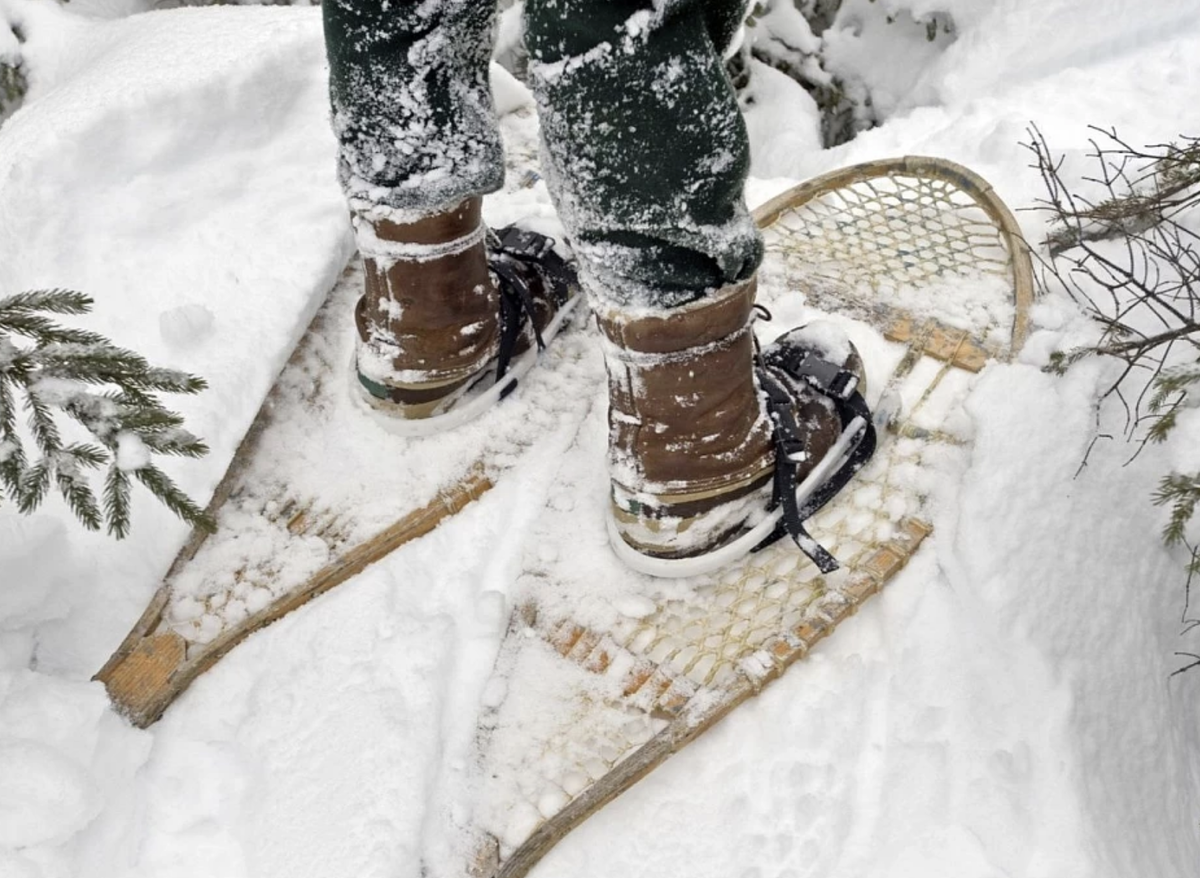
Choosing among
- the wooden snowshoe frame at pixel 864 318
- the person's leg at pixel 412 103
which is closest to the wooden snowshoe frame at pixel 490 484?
the wooden snowshoe frame at pixel 864 318

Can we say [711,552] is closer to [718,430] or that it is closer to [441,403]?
[718,430]

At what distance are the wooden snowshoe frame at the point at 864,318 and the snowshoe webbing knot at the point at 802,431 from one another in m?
0.08

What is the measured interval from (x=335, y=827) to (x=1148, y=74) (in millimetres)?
2384

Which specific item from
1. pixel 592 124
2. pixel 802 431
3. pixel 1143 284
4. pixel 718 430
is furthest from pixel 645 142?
pixel 1143 284

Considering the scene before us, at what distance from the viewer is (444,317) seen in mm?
1546

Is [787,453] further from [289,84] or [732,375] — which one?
[289,84]

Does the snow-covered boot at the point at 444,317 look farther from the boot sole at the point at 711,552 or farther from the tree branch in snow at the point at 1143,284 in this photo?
the tree branch in snow at the point at 1143,284

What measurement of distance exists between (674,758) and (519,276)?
2.91 feet

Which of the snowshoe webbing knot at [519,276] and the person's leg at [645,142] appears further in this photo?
the snowshoe webbing knot at [519,276]

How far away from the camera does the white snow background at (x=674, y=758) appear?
3.80 feet

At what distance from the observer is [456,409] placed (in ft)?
5.36

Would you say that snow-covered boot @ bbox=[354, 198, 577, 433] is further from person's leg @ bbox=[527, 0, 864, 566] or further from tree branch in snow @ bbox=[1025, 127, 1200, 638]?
tree branch in snow @ bbox=[1025, 127, 1200, 638]

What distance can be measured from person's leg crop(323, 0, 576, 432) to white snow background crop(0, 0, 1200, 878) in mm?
233

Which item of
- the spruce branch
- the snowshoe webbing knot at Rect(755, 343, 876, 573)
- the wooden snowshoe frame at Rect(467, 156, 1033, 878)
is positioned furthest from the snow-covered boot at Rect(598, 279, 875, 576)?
the spruce branch
